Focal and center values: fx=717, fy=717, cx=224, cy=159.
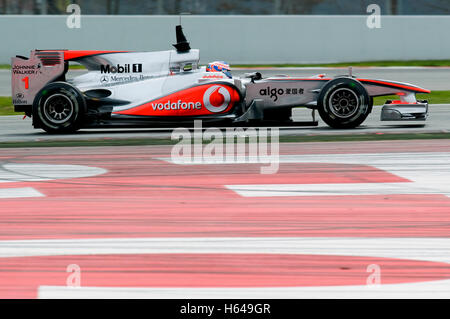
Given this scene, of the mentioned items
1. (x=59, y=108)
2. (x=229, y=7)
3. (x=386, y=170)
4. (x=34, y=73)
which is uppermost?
(x=229, y=7)

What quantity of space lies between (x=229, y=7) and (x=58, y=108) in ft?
39.9

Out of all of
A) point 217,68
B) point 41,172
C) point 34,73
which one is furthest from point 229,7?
point 41,172

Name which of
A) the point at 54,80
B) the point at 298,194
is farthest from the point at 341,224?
the point at 54,80

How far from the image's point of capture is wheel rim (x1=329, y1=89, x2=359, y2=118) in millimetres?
9180

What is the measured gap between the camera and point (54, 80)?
942 centimetres

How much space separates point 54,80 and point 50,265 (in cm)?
598

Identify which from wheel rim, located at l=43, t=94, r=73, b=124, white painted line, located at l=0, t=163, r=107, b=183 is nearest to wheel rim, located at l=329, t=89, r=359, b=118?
wheel rim, located at l=43, t=94, r=73, b=124

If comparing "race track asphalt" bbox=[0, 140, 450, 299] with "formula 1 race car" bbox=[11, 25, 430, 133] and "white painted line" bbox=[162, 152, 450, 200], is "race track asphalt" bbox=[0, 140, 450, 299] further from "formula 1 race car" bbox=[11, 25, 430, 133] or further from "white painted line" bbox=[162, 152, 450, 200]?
"formula 1 race car" bbox=[11, 25, 430, 133]

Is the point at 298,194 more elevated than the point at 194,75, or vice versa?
the point at 194,75

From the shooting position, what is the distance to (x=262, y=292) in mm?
3344

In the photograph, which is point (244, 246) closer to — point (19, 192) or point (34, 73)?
point (19, 192)
